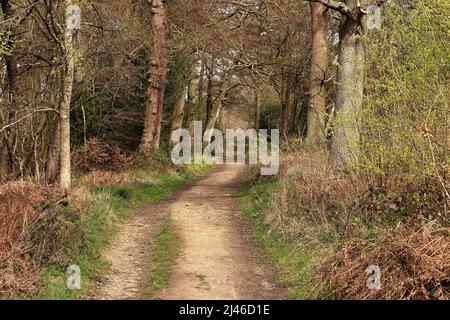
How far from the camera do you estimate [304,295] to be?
23.9 ft

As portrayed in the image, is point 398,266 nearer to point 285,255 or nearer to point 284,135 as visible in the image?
point 285,255

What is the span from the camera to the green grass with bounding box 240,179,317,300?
7617 mm

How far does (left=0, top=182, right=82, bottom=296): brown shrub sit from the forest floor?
2.87ft

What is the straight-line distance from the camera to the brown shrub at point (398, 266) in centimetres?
610

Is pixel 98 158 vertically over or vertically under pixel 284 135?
under

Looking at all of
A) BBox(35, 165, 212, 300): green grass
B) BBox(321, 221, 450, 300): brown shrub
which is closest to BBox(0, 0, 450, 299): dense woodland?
BBox(321, 221, 450, 300): brown shrub

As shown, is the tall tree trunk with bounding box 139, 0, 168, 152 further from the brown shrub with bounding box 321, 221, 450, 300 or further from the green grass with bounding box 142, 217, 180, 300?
the brown shrub with bounding box 321, 221, 450, 300

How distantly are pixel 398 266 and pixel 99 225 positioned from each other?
679 cm

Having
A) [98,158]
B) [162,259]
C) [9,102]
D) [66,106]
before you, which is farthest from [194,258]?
[98,158]

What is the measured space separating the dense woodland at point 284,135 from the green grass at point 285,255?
74mm

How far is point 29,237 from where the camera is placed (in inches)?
313

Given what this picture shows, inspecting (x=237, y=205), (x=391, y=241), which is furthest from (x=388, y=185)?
(x=237, y=205)

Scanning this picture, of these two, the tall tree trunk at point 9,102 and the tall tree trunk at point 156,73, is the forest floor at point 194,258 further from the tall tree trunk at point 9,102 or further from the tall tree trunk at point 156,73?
the tall tree trunk at point 156,73
